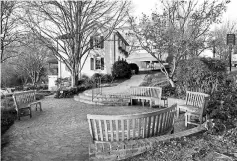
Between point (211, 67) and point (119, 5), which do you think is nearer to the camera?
point (211, 67)

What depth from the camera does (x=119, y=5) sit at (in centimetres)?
1573

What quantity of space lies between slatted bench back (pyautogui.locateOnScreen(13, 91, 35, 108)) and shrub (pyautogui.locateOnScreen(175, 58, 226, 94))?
7.41 meters

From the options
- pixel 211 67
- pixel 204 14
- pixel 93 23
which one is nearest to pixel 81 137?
pixel 211 67

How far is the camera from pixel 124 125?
13.3 ft

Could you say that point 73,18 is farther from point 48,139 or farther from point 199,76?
point 48,139

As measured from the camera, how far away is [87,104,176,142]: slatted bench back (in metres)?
3.84

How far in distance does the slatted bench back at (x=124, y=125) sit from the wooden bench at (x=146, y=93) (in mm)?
5400

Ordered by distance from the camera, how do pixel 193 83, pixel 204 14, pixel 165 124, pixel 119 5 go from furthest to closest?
1. pixel 119 5
2. pixel 204 14
3. pixel 193 83
4. pixel 165 124

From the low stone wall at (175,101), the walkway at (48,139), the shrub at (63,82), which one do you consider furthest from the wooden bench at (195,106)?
the shrub at (63,82)

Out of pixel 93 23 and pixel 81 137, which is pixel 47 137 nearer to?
pixel 81 137

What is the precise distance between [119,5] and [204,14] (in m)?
6.65

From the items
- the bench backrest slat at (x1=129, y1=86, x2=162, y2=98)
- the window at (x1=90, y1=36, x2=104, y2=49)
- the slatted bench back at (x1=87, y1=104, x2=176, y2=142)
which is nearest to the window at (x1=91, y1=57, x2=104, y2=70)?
the window at (x1=90, y1=36, x2=104, y2=49)

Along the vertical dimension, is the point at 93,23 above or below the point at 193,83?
above

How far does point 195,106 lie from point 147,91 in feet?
12.1
